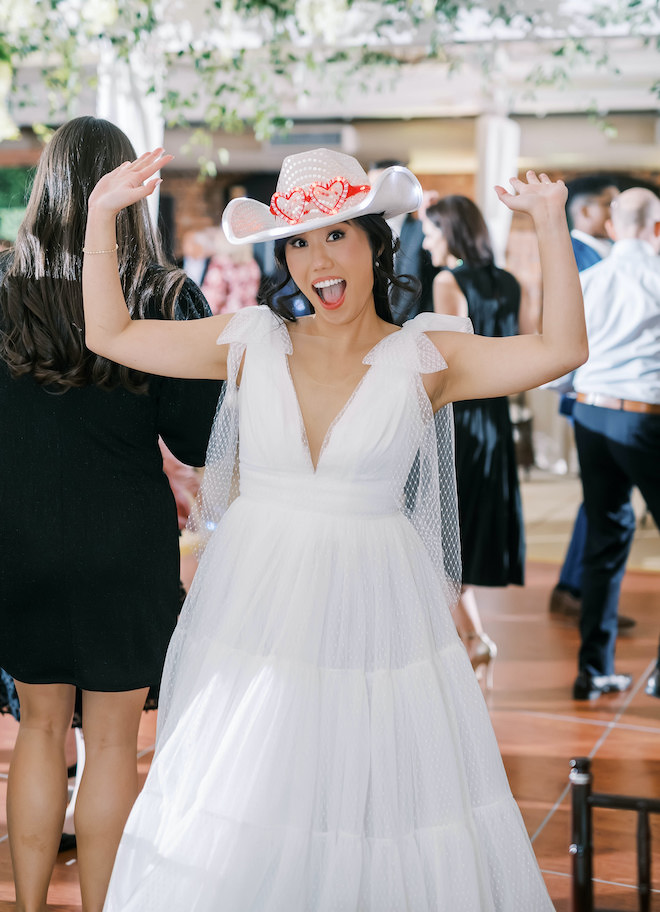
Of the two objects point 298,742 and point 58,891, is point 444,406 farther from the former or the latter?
point 58,891

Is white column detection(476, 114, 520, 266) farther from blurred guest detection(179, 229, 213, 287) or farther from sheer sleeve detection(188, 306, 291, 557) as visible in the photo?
sheer sleeve detection(188, 306, 291, 557)

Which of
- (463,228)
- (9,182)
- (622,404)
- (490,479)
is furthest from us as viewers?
(9,182)

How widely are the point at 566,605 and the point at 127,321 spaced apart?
142 inches

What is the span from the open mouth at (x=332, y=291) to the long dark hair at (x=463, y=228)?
7.61 ft

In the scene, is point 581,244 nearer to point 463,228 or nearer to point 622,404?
point 463,228

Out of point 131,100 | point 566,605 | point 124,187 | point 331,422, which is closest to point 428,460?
point 331,422

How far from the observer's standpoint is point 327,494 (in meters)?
1.87

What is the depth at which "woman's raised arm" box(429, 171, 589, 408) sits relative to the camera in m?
1.71

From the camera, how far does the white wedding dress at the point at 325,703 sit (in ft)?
5.74

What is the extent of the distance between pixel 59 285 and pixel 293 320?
17.6 inches

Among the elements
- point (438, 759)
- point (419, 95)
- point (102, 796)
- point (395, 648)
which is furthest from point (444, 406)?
point (419, 95)

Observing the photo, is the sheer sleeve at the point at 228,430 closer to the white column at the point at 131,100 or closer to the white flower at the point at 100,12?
the white column at the point at 131,100

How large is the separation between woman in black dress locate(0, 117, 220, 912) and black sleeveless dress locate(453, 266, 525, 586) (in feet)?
7.16

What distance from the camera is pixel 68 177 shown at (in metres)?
2.00
